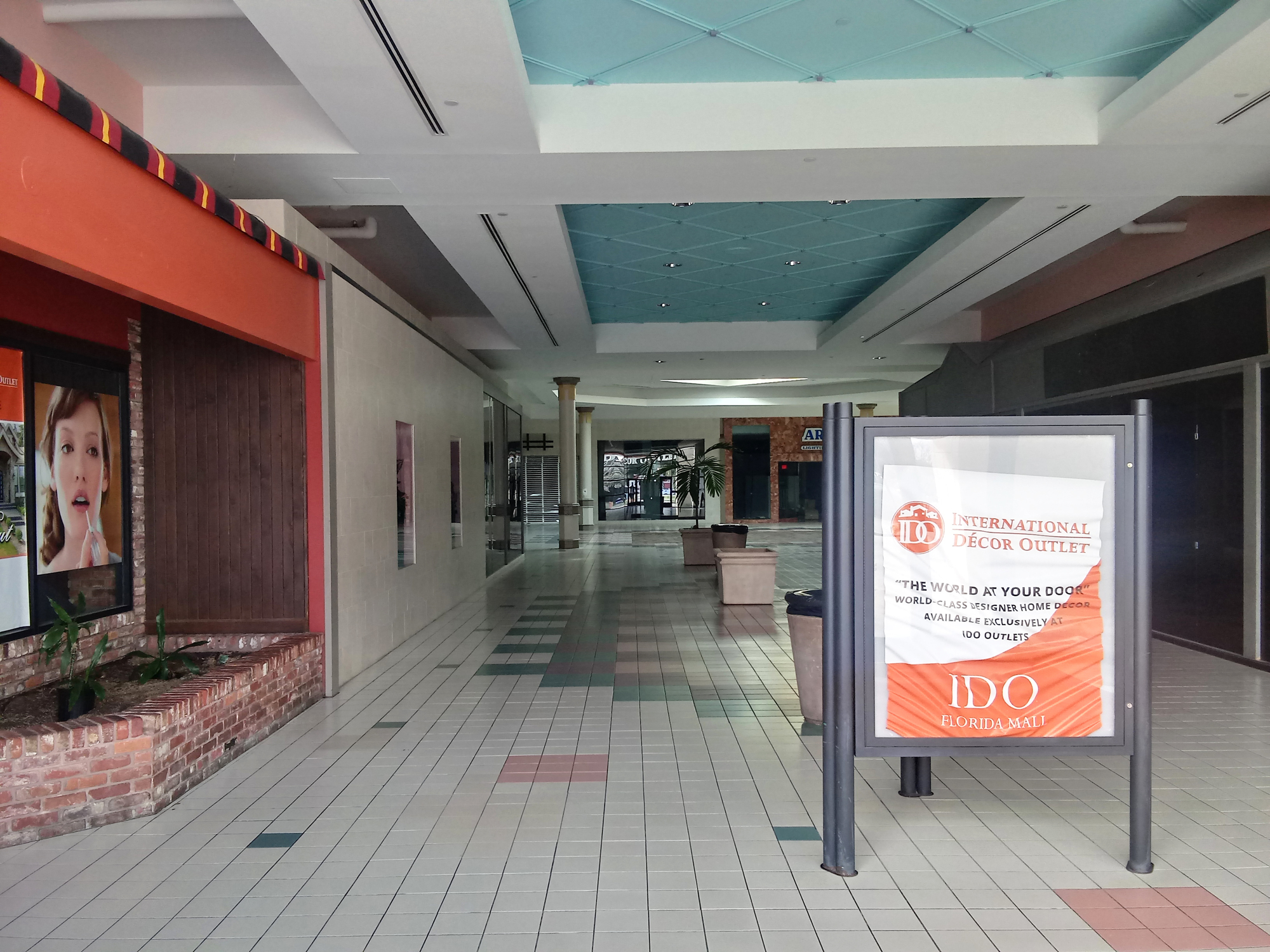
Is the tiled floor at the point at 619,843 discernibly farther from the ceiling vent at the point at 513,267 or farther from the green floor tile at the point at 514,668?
the ceiling vent at the point at 513,267

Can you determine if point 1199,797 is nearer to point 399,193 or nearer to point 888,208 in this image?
point 888,208

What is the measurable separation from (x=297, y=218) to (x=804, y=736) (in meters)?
4.49

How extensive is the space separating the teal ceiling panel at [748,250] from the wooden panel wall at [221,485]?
120 inches

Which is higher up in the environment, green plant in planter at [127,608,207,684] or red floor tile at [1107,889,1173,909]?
green plant in planter at [127,608,207,684]

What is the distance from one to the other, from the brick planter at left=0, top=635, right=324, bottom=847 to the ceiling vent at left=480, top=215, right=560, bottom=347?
4062mm

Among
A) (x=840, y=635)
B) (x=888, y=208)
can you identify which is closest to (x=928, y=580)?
(x=840, y=635)

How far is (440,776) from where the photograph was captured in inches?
161

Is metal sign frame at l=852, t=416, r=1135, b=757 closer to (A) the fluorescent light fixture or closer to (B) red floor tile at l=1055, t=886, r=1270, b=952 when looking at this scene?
(B) red floor tile at l=1055, t=886, r=1270, b=952

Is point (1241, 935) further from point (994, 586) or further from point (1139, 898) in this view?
point (994, 586)

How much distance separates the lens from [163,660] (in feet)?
15.5

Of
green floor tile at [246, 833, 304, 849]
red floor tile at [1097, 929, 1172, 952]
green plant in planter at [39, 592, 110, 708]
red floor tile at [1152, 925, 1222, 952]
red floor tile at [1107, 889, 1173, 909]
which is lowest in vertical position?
green floor tile at [246, 833, 304, 849]

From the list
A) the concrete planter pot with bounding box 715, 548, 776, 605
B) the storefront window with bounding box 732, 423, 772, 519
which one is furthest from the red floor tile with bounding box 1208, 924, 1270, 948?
the storefront window with bounding box 732, 423, 772, 519

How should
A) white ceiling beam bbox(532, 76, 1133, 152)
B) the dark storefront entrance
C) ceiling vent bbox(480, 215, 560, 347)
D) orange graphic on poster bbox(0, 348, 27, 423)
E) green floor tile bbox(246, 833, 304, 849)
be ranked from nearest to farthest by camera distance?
green floor tile bbox(246, 833, 304, 849) < orange graphic on poster bbox(0, 348, 27, 423) < white ceiling beam bbox(532, 76, 1133, 152) < the dark storefront entrance < ceiling vent bbox(480, 215, 560, 347)

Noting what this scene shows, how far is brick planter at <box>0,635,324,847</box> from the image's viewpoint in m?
3.39
